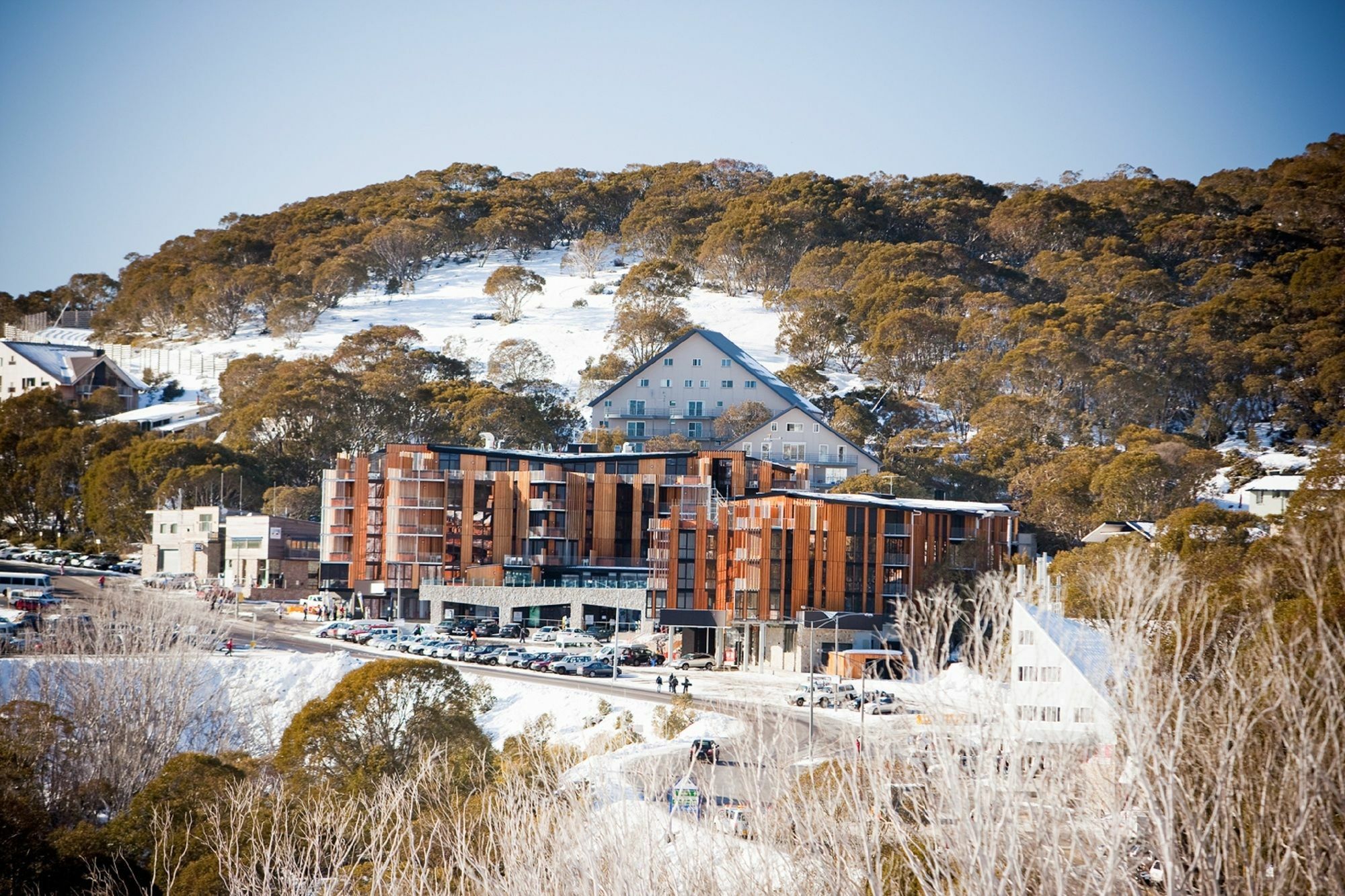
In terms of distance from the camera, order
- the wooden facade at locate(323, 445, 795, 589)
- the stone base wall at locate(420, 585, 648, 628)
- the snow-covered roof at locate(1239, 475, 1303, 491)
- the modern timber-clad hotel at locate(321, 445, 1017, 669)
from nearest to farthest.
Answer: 1. the modern timber-clad hotel at locate(321, 445, 1017, 669)
2. the snow-covered roof at locate(1239, 475, 1303, 491)
3. the stone base wall at locate(420, 585, 648, 628)
4. the wooden facade at locate(323, 445, 795, 589)

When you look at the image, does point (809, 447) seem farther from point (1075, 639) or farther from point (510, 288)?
point (510, 288)

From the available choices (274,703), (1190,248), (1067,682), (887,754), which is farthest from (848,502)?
(1190,248)

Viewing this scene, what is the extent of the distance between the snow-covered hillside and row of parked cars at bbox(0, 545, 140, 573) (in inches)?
1702

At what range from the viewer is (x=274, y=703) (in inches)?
2028

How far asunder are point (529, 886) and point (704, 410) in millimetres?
82369

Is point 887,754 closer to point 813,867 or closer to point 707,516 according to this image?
point 813,867

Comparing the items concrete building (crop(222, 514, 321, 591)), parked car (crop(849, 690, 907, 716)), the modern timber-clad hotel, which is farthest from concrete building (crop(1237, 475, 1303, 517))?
concrete building (crop(222, 514, 321, 591))

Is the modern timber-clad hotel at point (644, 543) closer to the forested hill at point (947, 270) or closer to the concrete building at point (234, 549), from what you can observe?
the concrete building at point (234, 549)

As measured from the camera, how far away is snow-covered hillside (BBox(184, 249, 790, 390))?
430 feet

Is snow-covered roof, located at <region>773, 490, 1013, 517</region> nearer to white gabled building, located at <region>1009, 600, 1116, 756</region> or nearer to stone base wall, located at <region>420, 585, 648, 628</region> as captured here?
stone base wall, located at <region>420, 585, 648, 628</region>

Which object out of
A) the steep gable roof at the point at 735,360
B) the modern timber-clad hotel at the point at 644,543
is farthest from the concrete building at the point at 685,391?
the modern timber-clad hotel at the point at 644,543

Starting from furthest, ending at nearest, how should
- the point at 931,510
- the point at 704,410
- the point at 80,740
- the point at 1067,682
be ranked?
the point at 704,410, the point at 931,510, the point at 80,740, the point at 1067,682

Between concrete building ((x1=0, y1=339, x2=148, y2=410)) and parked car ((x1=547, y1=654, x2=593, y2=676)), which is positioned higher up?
concrete building ((x1=0, y1=339, x2=148, y2=410))

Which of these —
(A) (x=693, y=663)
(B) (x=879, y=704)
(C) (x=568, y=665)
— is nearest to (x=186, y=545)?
(C) (x=568, y=665)
